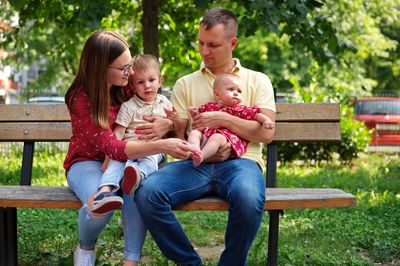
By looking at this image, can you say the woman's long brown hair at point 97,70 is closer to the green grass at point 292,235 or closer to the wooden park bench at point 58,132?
the wooden park bench at point 58,132

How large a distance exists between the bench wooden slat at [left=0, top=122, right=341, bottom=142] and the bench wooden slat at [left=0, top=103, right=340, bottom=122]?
0.03 m

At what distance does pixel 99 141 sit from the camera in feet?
12.6

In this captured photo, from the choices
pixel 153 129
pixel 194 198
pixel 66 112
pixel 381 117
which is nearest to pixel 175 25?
pixel 66 112

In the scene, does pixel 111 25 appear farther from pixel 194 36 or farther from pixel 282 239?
pixel 282 239

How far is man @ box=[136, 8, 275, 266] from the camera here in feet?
11.7

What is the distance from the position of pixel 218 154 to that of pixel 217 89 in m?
0.37

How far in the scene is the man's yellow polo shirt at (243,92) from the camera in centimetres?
405

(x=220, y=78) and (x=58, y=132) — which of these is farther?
(x=58, y=132)

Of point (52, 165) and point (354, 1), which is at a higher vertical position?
point (354, 1)

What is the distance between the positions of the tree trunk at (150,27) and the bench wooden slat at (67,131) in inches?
99.2

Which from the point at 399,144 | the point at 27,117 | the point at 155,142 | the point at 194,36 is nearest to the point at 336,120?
the point at 155,142

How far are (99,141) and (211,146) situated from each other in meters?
0.61

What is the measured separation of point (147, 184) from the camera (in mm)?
3615

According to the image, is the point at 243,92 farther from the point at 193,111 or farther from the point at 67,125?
the point at 67,125
